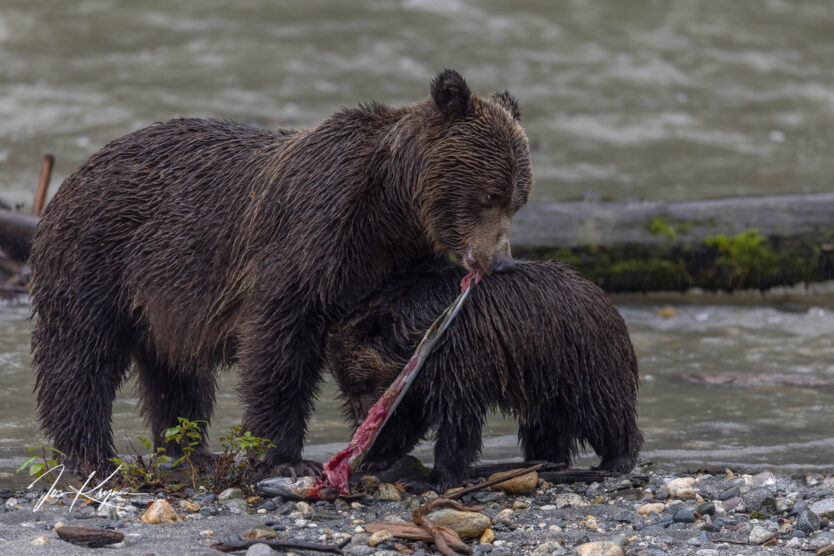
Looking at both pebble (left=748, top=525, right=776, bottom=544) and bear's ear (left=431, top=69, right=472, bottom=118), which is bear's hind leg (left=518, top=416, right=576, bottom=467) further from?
bear's ear (left=431, top=69, right=472, bottom=118)

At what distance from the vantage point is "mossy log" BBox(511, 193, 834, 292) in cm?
1205

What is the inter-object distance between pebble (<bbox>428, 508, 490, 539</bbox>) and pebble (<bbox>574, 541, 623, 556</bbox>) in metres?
0.54

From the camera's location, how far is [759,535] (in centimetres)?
568

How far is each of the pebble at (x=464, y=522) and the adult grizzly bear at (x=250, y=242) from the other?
1.05m

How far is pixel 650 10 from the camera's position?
23.8 metres

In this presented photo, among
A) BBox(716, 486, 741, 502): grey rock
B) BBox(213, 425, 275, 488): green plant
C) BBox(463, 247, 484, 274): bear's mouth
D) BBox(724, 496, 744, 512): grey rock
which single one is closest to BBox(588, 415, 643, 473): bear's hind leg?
BBox(716, 486, 741, 502): grey rock

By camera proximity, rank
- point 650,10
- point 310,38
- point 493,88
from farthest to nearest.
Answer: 1. point 650,10
2. point 310,38
3. point 493,88

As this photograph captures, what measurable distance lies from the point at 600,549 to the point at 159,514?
2.13 meters

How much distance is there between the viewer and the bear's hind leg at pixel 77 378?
279 inches

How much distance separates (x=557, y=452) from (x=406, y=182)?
1.86m

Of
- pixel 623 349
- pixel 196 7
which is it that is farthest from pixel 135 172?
pixel 196 7

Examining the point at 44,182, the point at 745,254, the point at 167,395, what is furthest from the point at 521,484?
the point at 44,182

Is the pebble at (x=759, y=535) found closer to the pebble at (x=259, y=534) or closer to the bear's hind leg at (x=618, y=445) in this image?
the bear's hind leg at (x=618, y=445)

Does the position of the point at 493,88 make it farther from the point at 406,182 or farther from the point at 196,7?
the point at 406,182
